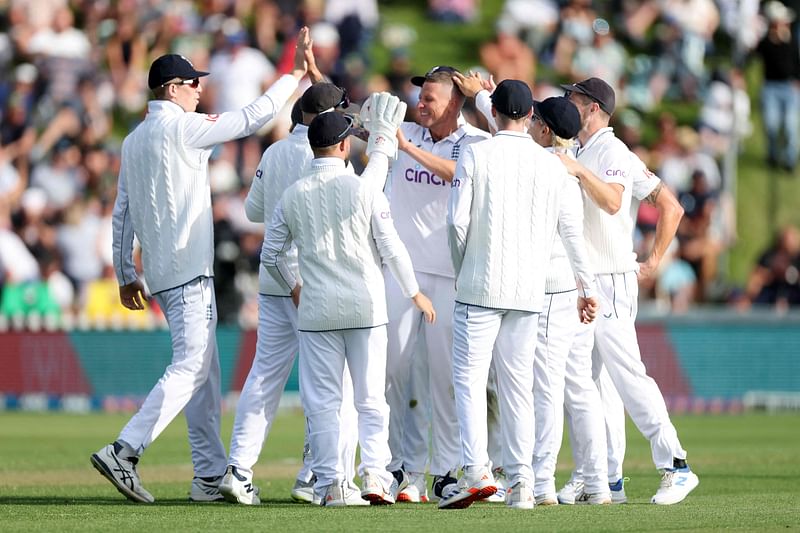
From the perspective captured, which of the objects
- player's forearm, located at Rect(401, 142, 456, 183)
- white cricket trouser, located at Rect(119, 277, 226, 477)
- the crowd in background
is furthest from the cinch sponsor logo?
the crowd in background

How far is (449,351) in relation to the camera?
10.5 metres

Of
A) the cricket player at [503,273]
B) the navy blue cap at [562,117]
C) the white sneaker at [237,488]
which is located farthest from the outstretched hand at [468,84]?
the white sneaker at [237,488]

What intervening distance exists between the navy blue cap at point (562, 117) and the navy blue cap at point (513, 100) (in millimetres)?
458

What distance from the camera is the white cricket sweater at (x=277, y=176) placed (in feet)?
33.9

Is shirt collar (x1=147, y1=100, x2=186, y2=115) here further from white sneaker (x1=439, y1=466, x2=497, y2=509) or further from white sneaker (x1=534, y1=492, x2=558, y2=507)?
white sneaker (x1=534, y1=492, x2=558, y2=507)

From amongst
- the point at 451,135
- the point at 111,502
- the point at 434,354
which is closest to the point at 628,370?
the point at 434,354

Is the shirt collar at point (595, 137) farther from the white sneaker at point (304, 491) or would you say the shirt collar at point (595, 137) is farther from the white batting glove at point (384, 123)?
the white sneaker at point (304, 491)

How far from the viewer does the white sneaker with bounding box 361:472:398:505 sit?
31.2ft

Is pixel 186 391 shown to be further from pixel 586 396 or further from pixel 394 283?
pixel 586 396

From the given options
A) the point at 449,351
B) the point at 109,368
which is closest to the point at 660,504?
the point at 449,351

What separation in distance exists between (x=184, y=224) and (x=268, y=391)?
50.2 inches

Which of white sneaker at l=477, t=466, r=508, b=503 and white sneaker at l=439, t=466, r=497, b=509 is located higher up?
white sneaker at l=439, t=466, r=497, b=509

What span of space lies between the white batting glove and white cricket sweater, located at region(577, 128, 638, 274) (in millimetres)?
1449

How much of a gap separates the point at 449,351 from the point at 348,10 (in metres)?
17.2
